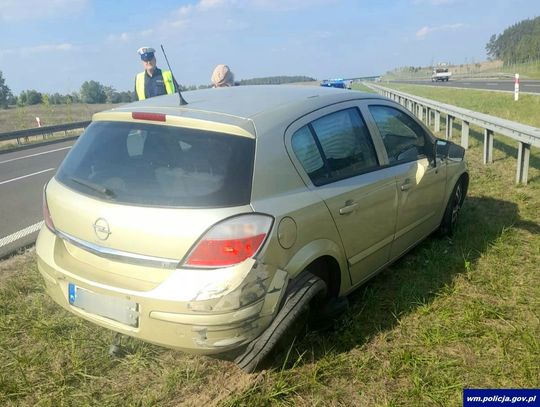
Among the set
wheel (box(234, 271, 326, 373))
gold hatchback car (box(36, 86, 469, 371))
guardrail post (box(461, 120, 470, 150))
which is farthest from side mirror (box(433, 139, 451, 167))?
guardrail post (box(461, 120, 470, 150))

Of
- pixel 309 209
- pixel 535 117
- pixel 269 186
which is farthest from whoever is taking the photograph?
pixel 535 117

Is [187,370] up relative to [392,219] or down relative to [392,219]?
down

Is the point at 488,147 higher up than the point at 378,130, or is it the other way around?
the point at 378,130

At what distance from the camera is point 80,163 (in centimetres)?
289

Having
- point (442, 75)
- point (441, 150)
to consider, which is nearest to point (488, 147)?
point (441, 150)

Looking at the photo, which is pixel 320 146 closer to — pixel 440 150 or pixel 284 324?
pixel 284 324

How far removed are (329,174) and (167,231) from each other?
1.17 m

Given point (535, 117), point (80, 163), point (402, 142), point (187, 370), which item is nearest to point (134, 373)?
point (187, 370)

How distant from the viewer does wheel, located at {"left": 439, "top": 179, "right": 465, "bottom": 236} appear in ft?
15.3

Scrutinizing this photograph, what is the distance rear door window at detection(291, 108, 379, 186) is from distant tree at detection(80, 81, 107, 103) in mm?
44133

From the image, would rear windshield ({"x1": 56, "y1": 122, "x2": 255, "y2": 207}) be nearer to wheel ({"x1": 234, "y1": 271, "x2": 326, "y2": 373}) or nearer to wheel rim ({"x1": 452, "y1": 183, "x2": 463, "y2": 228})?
wheel ({"x1": 234, "y1": 271, "x2": 326, "y2": 373})

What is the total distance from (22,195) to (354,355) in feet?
24.0

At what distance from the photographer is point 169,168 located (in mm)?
2514

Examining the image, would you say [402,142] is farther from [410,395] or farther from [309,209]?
[410,395]
